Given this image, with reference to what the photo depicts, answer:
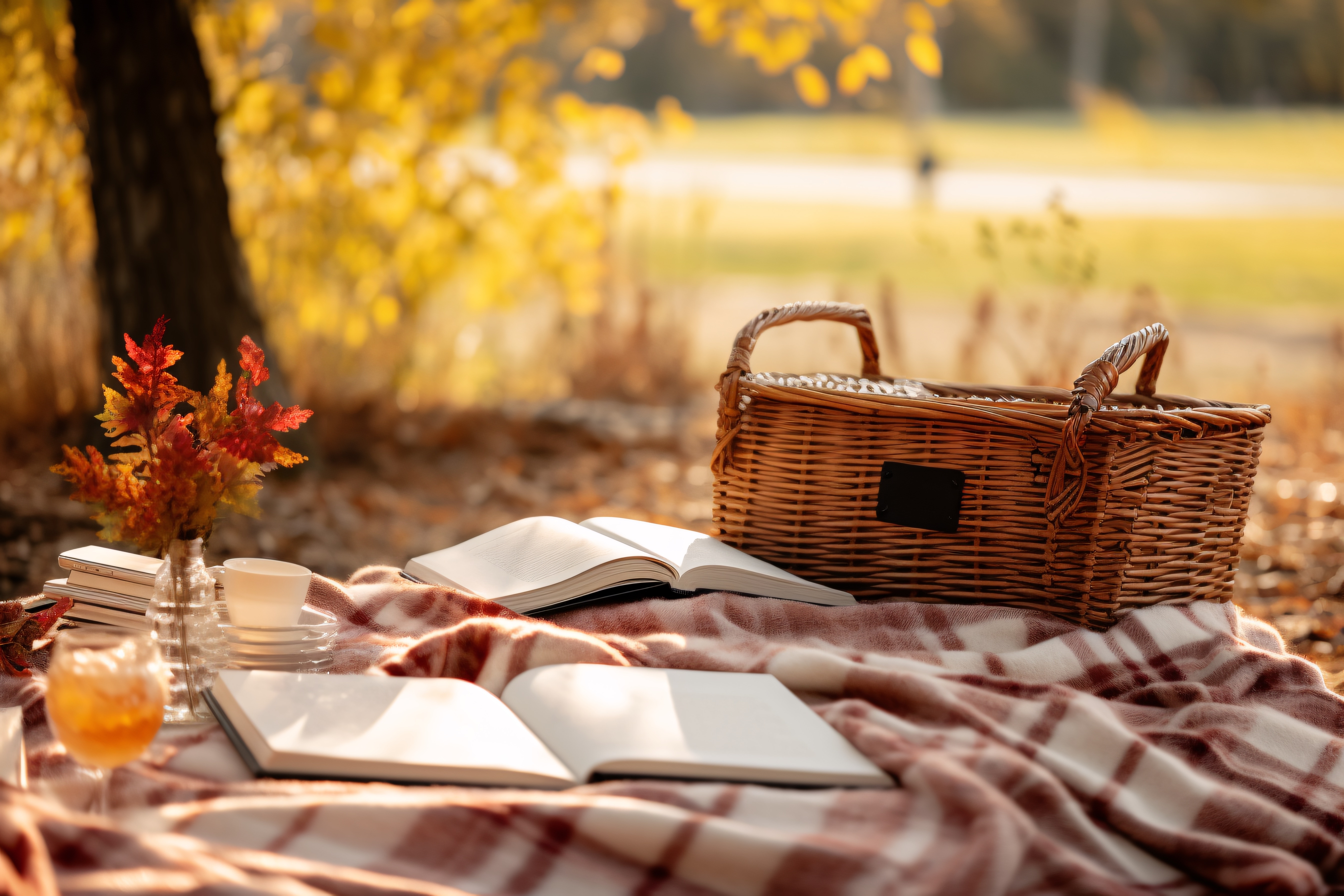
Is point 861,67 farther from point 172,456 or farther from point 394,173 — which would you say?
point 172,456

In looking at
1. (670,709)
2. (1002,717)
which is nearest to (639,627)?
(670,709)

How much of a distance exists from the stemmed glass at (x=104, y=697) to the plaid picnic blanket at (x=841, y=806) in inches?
2.3

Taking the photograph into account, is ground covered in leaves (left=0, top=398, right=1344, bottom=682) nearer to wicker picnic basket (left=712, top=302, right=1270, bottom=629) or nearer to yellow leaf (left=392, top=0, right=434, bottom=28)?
wicker picnic basket (left=712, top=302, right=1270, bottom=629)

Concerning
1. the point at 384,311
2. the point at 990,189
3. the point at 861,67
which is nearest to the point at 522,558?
the point at 861,67

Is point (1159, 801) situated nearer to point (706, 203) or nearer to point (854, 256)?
point (706, 203)

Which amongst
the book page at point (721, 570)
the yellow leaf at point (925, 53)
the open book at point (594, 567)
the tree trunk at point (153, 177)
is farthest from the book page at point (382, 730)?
the yellow leaf at point (925, 53)

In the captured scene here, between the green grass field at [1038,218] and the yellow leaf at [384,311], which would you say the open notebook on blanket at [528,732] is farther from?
the yellow leaf at [384,311]

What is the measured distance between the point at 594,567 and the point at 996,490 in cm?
63

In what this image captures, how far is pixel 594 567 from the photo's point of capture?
1.69 meters

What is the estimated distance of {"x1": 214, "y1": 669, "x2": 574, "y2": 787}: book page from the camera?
111 centimetres

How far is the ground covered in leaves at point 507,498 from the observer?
3025mm

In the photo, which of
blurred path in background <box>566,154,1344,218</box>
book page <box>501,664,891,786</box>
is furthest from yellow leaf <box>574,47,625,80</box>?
blurred path in background <box>566,154,1344,218</box>

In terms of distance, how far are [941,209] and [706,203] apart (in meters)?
15.6

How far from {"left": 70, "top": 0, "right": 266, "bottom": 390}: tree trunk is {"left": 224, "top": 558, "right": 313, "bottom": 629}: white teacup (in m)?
2.39
